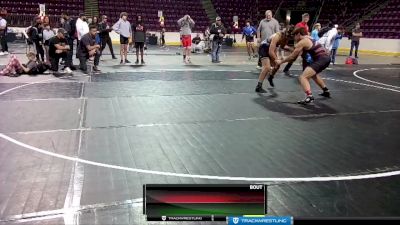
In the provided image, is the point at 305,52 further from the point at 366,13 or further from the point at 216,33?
the point at 366,13

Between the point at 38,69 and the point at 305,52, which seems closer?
the point at 305,52

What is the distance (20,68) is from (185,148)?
22.0 feet

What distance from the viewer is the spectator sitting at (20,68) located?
356 inches

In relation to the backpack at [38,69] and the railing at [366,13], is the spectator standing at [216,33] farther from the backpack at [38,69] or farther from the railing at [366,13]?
the railing at [366,13]

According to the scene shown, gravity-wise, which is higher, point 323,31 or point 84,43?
point 323,31

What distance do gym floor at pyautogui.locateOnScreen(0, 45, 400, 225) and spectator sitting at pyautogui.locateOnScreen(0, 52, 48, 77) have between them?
1.28 m

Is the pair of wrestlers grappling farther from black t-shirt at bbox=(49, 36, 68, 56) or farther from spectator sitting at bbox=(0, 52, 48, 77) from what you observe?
spectator sitting at bbox=(0, 52, 48, 77)

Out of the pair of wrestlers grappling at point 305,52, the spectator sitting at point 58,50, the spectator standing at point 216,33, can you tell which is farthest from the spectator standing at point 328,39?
the spectator sitting at point 58,50

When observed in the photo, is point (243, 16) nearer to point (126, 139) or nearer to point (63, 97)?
point (63, 97)

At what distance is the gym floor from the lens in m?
2.86

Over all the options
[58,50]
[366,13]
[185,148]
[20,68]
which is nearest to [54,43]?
[58,50]

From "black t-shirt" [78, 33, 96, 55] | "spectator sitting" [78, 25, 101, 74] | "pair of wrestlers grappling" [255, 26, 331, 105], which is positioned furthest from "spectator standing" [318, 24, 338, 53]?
"black t-shirt" [78, 33, 96, 55]

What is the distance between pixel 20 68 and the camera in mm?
9219

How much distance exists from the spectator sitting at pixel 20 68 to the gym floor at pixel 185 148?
4.20ft
